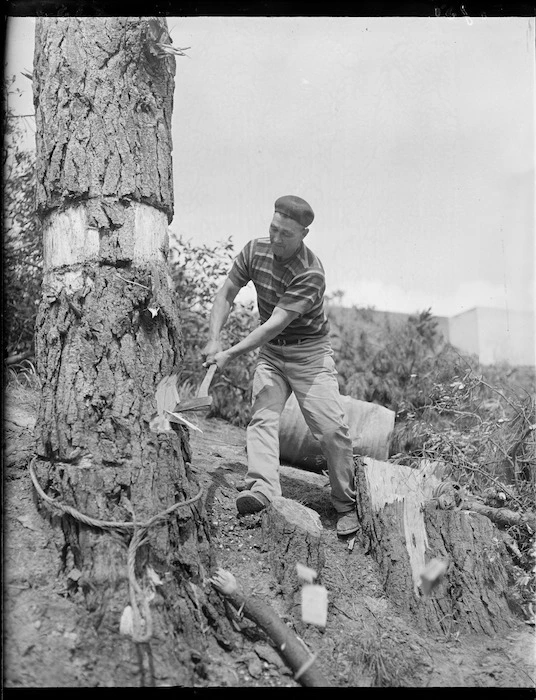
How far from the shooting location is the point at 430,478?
3934 millimetres

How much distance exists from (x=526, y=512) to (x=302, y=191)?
9.79 ft

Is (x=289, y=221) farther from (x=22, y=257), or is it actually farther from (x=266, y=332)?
(x=22, y=257)

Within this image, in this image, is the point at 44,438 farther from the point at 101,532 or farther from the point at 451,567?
the point at 451,567

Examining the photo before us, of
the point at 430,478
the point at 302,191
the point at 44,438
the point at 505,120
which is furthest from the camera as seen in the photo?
the point at 302,191

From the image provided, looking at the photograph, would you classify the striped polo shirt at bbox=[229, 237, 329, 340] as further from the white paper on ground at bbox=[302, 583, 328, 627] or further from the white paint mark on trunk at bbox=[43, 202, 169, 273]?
the white paper on ground at bbox=[302, 583, 328, 627]

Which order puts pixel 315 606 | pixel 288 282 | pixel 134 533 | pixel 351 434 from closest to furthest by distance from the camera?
1. pixel 134 533
2. pixel 315 606
3. pixel 288 282
4. pixel 351 434

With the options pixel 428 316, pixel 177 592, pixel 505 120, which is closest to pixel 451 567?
pixel 177 592

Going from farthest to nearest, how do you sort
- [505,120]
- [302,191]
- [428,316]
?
[428,316], [302,191], [505,120]

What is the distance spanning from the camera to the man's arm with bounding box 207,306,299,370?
12.3ft

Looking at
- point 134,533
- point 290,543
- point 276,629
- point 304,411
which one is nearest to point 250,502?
point 290,543

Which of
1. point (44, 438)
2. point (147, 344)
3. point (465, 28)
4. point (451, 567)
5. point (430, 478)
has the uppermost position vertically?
point (465, 28)

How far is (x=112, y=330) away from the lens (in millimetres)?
3139

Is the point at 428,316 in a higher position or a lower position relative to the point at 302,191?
lower

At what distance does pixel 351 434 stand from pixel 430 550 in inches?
71.8
